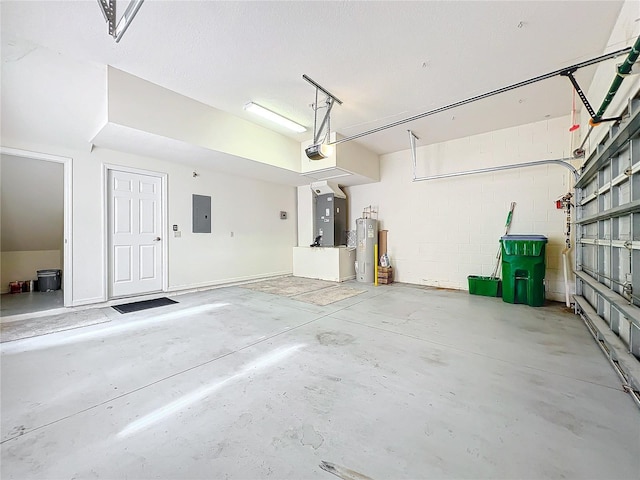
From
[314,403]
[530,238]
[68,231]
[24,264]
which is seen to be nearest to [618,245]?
[530,238]

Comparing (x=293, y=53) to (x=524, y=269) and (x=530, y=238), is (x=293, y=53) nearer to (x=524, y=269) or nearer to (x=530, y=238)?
(x=530, y=238)

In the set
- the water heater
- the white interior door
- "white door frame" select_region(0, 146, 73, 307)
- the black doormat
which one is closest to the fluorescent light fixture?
the white interior door

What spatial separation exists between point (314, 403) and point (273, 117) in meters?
4.15

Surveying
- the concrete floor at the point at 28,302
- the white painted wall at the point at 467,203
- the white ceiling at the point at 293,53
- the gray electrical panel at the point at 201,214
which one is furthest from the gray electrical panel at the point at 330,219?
the concrete floor at the point at 28,302

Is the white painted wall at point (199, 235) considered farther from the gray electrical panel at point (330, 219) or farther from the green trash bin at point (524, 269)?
the green trash bin at point (524, 269)

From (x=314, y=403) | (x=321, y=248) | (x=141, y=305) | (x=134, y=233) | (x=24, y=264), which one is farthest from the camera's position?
(x=321, y=248)

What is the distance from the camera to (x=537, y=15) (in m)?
2.42

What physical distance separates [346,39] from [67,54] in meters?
3.08

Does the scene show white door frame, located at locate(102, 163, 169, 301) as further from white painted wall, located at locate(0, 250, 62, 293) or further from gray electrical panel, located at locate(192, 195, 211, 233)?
white painted wall, located at locate(0, 250, 62, 293)

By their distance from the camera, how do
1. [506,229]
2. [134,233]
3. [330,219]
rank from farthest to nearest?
1. [330,219]
2. [506,229]
3. [134,233]

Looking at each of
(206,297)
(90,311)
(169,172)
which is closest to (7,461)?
(90,311)

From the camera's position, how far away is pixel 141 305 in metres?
4.34

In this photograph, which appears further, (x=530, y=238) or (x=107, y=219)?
(x=107, y=219)

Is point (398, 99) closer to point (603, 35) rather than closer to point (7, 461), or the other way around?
point (603, 35)
